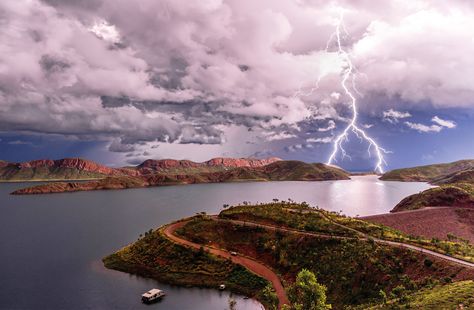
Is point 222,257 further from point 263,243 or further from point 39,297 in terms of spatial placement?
point 39,297

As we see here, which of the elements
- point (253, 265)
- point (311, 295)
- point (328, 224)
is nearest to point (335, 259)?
point (253, 265)

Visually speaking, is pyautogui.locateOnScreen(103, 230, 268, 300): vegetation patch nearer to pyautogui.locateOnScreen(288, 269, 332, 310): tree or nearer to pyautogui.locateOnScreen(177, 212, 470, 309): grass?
pyautogui.locateOnScreen(177, 212, 470, 309): grass

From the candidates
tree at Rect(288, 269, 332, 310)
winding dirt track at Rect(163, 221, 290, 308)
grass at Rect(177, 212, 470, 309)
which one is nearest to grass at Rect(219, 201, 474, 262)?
grass at Rect(177, 212, 470, 309)

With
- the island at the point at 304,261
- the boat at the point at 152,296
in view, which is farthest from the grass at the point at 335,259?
the boat at the point at 152,296

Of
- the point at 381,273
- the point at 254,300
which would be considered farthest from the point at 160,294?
the point at 381,273

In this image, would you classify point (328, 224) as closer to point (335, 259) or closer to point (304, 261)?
point (304, 261)

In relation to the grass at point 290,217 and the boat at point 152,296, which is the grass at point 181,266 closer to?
the boat at point 152,296
